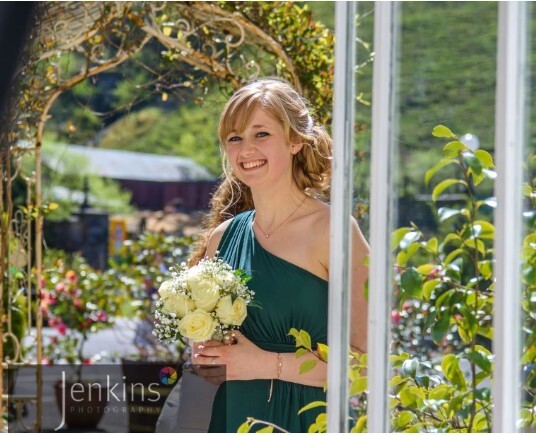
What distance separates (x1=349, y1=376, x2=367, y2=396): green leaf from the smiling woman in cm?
59

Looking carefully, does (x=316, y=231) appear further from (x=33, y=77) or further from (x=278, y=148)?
(x=33, y=77)

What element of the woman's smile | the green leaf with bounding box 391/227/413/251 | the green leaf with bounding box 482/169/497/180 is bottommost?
the green leaf with bounding box 391/227/413/251

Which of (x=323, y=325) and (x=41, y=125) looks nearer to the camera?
(x=323, y=325)

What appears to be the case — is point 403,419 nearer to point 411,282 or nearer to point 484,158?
point 411,282

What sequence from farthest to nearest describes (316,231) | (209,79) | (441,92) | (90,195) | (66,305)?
(90,195)
(66,305)
(209,79)
(316,231)
(441,92)

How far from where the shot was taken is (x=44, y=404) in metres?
5.10

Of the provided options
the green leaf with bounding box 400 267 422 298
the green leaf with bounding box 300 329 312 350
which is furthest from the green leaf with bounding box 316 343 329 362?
the green leaf with bounding box 400 267 422 298

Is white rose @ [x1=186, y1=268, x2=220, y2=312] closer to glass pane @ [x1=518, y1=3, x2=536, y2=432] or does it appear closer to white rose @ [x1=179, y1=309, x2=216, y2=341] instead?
white rose @ [x1=179, y1=309, x2=216, y2=341]

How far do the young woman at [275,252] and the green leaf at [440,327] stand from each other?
0.60 meters

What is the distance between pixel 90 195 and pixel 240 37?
1465 cm

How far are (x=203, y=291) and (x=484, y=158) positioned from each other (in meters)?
1.00

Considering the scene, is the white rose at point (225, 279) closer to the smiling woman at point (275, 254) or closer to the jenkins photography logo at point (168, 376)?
the smiling woman at point (275, 254)

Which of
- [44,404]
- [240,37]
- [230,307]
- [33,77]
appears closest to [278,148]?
[230,307]

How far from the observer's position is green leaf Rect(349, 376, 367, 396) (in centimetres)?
163
